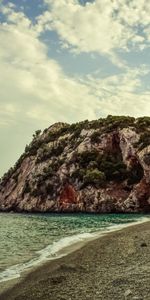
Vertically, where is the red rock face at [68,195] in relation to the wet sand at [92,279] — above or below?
above

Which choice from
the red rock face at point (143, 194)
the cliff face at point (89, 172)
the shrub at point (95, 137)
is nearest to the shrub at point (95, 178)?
the cliff face at point (89, 172)

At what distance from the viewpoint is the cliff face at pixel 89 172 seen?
118 metres

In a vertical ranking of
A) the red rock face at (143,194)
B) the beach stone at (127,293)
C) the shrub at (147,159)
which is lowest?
the beach stone at (127,293)

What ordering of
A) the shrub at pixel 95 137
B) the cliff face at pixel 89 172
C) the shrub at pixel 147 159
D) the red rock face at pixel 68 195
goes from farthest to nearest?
the shrub at pixel 95 137 → the red rock face at pixel 68 195 → the cliff face at pixel 89 172 → the shrub at pixel 147 159

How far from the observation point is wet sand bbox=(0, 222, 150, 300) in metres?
15.0

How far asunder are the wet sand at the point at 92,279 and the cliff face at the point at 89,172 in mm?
89226

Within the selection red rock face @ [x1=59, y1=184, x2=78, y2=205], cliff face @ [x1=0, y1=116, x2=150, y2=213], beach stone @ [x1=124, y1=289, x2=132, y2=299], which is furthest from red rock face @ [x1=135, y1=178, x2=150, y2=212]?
beach stone @ [x1=124, y1=289, x2=132, y2=299]

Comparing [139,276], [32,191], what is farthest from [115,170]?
[139,276]

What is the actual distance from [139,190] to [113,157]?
65.3 feet

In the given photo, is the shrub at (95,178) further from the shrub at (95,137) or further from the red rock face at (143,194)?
the shrub at (95,137)

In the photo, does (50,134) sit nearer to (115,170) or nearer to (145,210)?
(115,170)

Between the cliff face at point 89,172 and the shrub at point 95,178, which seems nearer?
the cliff face at point 89,172

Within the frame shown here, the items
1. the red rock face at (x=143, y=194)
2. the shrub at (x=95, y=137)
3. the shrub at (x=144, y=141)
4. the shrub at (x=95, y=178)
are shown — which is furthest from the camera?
the shrub at (x=95, y=137)

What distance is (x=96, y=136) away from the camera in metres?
138
